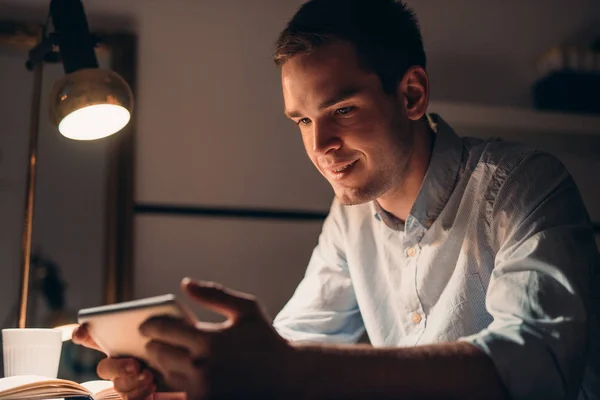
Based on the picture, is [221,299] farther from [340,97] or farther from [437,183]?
[437,183]

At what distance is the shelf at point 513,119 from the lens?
225 centimetres

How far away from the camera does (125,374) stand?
962 mm

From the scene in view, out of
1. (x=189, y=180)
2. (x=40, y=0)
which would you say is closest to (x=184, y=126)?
(x=189, y=180)

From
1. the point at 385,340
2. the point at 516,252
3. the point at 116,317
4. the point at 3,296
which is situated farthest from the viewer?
the point at 3,296

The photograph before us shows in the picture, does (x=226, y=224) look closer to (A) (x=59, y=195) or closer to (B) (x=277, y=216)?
(B) (x=277, y=216)

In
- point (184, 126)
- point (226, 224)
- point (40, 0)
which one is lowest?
point (226, 224)

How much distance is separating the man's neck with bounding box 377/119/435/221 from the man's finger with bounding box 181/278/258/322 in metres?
0.79

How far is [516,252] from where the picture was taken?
1.06 meters

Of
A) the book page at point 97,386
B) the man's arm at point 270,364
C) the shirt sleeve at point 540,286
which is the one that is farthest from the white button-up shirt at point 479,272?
the book page at point 97,386

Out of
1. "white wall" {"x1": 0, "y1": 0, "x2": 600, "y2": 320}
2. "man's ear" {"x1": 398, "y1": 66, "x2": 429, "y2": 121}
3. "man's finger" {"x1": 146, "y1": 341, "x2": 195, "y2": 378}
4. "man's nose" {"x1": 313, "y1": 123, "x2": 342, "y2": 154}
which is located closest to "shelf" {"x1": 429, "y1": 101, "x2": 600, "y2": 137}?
"white wall" {"x1": 0, "y1": 0, "x2": 600, "y2": 320}

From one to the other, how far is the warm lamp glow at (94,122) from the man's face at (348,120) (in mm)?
383

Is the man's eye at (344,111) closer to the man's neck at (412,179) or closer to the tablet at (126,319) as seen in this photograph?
the man's neck at (412,179)

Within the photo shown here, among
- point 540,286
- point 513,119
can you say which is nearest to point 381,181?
point 540,286

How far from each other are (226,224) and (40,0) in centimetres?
99
